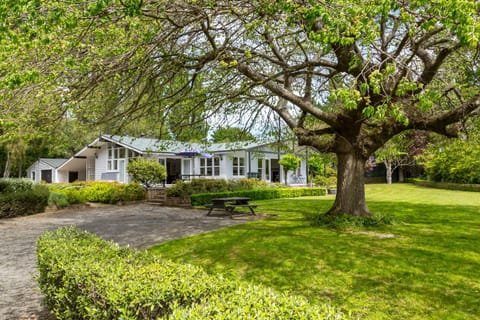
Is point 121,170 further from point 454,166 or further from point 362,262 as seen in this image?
point 454,166

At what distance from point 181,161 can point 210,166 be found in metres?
2.81

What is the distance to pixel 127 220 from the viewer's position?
522 inches

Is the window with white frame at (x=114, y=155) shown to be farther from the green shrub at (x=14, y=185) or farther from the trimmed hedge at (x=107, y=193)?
the green shrub at (x=14, y=185)

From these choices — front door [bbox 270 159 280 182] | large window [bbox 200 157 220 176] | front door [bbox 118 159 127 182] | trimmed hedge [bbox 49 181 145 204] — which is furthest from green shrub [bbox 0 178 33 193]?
front door [bbox 270 159 280 182]

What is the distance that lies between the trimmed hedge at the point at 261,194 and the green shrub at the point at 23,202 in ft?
25.5

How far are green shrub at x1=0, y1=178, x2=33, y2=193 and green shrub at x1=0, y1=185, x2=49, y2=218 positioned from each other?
66 centimetres

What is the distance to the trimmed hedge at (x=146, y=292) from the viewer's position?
254 cm

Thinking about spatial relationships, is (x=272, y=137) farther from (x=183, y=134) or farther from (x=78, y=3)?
(x=78, y=3)

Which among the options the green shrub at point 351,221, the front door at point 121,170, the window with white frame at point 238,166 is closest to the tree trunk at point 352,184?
the green shrub at point 351,221

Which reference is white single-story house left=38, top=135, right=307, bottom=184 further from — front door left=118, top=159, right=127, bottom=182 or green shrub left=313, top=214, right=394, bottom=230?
green shrub left=313, top=214, right=394, bottom=230

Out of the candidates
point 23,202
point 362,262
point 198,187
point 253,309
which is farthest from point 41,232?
point 253,309

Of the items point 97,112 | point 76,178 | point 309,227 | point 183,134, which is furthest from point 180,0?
point 76,178

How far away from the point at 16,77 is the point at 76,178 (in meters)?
35.1

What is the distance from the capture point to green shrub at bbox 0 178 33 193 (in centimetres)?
1691
